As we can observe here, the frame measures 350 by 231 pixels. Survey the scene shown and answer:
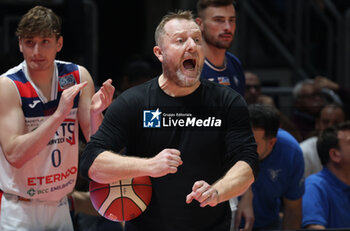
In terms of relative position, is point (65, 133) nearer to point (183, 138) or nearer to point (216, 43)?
point (183, 138)

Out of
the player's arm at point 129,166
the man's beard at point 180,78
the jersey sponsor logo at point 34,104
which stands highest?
the man's beard at point 180,78

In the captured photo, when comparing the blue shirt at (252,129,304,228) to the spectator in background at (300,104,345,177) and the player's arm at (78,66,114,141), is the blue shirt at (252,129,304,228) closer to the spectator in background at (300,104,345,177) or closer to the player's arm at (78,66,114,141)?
the spectator in background at (300,104,345,177)

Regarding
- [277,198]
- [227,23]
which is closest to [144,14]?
[227,23]

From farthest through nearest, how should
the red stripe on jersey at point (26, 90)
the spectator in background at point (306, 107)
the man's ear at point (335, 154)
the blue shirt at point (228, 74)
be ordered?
the spectator in background at point (306, 107) < the man's ear at point (335, 154) < the blue shirt at point (228, 74) < the red stripe on jersey at point (26, 90)

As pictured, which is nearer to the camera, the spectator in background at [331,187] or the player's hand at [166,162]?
the player's hand at [166,162]

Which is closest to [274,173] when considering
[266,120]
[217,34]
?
[266,120]

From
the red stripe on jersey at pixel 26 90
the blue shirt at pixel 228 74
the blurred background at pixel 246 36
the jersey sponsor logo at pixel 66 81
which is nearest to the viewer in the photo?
the red stripe on jersey at pixel 26 90

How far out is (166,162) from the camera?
2.48m

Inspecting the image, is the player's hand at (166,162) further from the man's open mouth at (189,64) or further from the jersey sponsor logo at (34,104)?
the jersey sponsor logo at (34,104)

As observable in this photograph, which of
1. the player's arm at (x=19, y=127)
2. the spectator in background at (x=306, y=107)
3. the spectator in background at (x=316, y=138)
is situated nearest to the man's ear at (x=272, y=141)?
the spectator in background at (x=316, y=138)

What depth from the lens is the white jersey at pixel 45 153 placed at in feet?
10.2

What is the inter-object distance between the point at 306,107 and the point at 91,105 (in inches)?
109

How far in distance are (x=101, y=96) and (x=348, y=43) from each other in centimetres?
441

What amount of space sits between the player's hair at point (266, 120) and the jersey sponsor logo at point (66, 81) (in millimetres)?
1329
